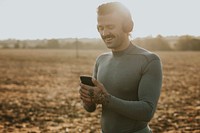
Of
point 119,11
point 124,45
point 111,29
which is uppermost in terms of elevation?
point 119,11

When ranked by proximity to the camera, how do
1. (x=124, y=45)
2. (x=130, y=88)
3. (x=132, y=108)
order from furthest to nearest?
(x=124, y=45) < (x=130, y=88) < (x=132, y=108)

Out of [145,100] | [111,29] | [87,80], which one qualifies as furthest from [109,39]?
[145,100]

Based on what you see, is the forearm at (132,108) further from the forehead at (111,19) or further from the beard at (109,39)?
the forehead at (111,19)

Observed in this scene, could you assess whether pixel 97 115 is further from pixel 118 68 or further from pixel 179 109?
Result: pixel 118 68

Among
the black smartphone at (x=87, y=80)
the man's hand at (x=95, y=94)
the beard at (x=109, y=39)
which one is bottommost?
the man's hand at (x=95, y=94)

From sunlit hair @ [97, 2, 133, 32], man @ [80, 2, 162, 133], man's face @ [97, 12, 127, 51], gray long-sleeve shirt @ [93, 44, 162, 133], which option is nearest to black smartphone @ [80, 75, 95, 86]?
man @ [80, 2, 162, 133]

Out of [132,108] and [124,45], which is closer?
[132,108]

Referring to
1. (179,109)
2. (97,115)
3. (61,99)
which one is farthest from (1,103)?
(179,109)

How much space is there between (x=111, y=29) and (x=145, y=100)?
1.67ft

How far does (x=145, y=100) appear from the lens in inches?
83.9

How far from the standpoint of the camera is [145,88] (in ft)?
7.02

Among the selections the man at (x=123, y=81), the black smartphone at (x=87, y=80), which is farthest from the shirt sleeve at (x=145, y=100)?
the black smartphone at (x=87, y=80)

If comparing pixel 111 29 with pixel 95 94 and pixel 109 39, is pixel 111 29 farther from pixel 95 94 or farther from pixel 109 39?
pixel 95 94

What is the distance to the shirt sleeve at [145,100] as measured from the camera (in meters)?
2.09
